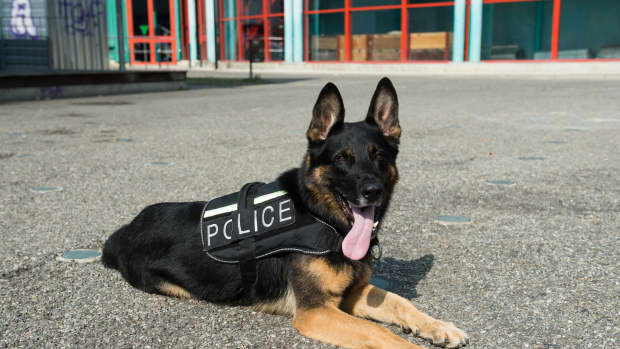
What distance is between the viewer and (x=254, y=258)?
3.32 metres

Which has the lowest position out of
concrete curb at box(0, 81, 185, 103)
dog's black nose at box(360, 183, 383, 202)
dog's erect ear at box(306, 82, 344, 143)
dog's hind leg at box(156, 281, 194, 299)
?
dog's hind leg at box(156, 281, 194, 299)

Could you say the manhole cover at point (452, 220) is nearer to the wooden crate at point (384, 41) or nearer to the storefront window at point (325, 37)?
the wooden crate at point (384, 41)

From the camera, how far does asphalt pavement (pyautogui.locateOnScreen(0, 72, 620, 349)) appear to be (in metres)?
3.21

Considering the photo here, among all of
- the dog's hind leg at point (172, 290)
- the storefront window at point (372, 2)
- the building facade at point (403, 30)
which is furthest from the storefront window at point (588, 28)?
the dog's hind leg at point (172, 290)

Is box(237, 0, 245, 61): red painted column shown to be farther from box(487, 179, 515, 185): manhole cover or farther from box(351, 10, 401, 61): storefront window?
box(487, 179, 515, 185): manhole cover

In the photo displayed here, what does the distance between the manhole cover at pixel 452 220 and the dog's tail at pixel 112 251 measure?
8.46ft

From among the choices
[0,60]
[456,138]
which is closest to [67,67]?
[0,60]

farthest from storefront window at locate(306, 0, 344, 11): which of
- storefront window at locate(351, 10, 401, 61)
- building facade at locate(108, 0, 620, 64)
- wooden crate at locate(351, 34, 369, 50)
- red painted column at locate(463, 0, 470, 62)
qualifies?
red painted column at locate(463, 0, 470, 62)

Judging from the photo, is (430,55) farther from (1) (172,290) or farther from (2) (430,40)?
(1) (172,290)

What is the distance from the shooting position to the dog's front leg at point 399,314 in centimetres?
297

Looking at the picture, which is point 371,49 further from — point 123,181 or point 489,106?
point 123,181

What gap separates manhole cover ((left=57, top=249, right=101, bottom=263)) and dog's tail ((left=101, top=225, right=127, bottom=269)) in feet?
0.68

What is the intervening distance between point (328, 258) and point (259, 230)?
0.47 metres

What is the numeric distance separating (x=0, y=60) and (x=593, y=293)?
941 inches
